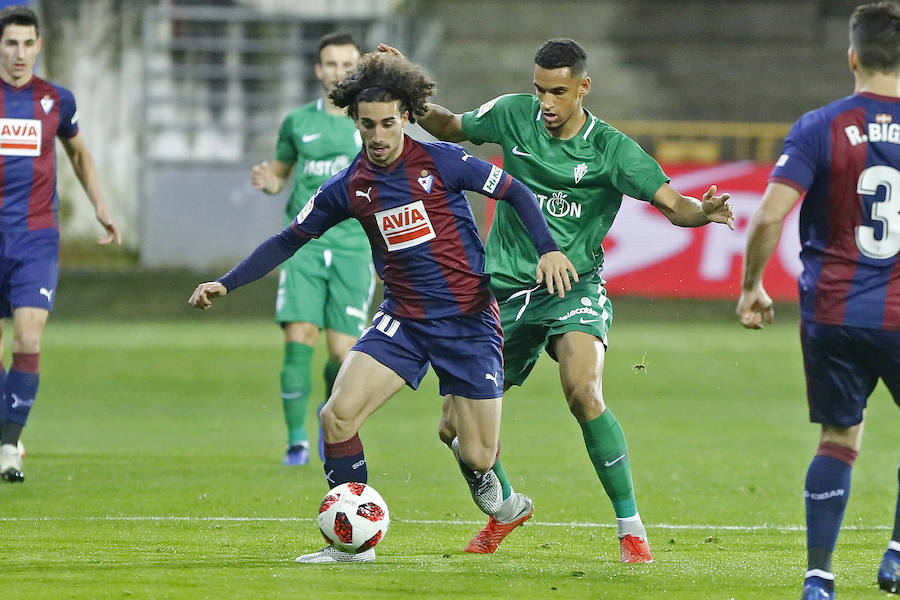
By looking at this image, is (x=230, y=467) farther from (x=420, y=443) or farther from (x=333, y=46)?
(x=333, y=46)

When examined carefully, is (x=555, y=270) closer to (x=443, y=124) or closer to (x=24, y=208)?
(x=443, y=124)

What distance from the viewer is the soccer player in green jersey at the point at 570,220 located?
6.04 metres

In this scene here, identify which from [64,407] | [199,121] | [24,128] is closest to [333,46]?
[24,128]

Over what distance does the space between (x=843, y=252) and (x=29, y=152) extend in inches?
207

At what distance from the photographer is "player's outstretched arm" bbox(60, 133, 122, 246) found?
28.5 ft

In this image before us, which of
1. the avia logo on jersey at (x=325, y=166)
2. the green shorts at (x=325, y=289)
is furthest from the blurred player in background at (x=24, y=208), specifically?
the avia logo on jersey at (x=325, y=166)

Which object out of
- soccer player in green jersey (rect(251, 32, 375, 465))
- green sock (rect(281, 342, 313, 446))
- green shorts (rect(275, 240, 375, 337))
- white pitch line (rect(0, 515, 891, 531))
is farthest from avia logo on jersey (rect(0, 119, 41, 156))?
white pitch line (rect(0, 515, 891, 531))

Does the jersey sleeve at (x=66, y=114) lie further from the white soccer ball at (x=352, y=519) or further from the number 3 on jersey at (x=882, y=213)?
the number 3 on jersey at (x=882, y=213)

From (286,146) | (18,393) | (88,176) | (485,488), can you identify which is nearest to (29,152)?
(88,176)

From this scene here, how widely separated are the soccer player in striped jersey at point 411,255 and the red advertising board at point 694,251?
13061mm

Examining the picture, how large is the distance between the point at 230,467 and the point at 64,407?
3897mm

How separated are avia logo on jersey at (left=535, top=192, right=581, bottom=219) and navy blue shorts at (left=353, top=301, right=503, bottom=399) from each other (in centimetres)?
70

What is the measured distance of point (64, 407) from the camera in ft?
40.8

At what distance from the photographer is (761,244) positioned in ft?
15.8
